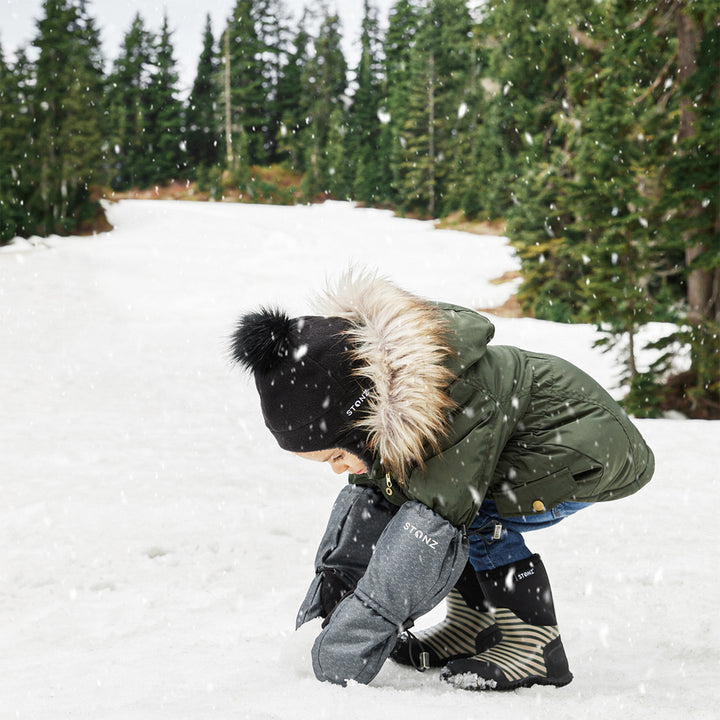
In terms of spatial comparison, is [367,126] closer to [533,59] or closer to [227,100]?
[227,100]

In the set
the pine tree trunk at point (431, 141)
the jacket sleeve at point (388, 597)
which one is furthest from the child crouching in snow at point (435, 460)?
the pine tree trunk at point (431, 141)

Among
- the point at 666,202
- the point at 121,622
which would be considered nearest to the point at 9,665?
the point at 121,622

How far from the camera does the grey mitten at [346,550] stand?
2074 millimetres

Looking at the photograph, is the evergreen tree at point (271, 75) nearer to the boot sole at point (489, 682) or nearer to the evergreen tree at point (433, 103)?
the evergreen tree at point (433, 103)

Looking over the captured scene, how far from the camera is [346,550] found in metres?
2.12

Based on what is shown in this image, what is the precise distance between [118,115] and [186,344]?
26032mm

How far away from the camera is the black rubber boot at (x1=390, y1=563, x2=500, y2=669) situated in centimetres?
→ 205

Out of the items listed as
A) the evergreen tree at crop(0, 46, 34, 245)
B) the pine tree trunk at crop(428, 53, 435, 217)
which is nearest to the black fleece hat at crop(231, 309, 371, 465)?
the evergreen tree at crop(0, 46, 34, 245)

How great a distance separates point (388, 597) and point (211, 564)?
1648 millimetres

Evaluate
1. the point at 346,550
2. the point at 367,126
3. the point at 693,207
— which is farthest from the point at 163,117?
the point at 346,550

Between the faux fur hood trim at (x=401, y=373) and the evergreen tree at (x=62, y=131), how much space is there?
15182 millimetres

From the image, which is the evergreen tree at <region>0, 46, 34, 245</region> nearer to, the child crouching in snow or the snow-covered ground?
the snow-covered ground

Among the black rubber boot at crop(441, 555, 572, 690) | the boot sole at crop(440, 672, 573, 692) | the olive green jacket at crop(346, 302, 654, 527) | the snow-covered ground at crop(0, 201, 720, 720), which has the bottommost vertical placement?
the snow-covered ground at crop(0, 201, 720, 720)

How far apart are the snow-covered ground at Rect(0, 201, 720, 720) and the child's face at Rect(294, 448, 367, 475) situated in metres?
0.47
